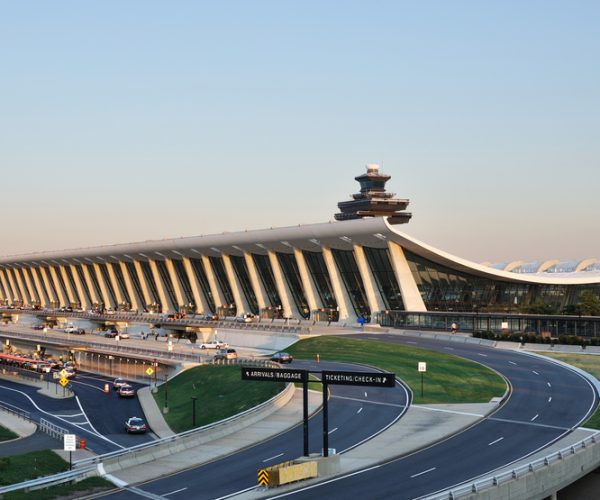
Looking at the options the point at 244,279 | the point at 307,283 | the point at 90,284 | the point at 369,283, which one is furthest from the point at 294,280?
the point at 90,284

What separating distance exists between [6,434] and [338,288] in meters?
61.8

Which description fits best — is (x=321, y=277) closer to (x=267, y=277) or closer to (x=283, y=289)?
(x=283, y=289)

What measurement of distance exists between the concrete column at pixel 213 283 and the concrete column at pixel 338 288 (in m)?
30.2

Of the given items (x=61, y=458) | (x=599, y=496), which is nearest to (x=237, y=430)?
(x=61, y=458)

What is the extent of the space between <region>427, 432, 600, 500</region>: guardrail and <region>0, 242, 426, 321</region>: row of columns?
6503 cm

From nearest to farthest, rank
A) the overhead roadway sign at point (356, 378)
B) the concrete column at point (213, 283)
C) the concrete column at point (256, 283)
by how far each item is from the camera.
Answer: the overhead roadway sign at point (356, 378), the concrete column at point (256, 283), the concrete column at point (213, 283)

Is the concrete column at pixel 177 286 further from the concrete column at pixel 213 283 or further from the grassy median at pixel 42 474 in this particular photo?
the grassy median at pixel 42 474

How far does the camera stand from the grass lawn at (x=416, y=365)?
54734 millimetres

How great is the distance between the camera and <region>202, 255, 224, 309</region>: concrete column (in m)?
137

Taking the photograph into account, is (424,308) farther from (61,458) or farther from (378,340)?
(61,458)

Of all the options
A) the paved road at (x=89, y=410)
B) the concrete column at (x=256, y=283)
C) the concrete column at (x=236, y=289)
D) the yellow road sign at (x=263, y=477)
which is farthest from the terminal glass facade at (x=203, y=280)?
the yellow road sign at (x=263, y=477)

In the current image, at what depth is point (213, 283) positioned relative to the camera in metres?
137

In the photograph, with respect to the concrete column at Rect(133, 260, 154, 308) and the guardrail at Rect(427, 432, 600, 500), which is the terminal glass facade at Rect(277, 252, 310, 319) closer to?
the concrete column at Rect(133, 260, 154, 308)

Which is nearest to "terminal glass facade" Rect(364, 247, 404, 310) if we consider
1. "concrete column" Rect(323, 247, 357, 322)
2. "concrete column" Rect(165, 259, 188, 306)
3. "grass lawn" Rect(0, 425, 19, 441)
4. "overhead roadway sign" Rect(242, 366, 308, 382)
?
"concrete column" Rect(323, 247, 357, 322)
